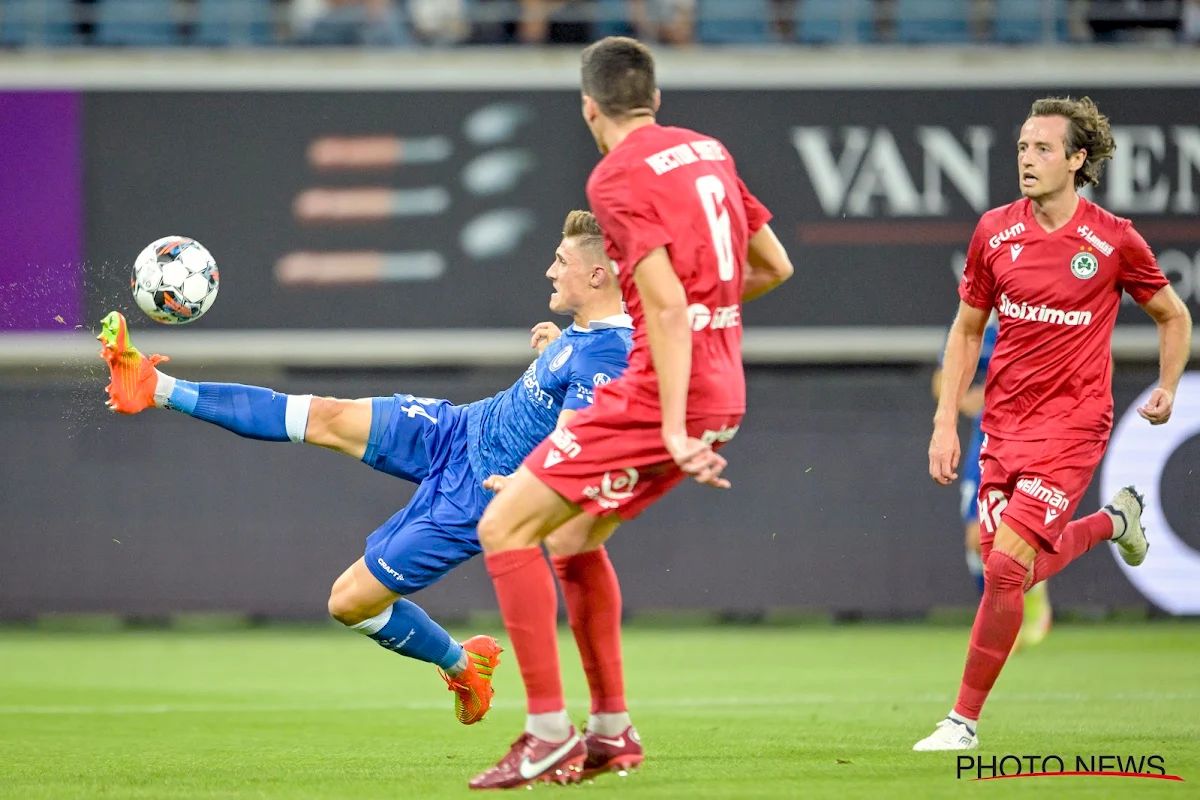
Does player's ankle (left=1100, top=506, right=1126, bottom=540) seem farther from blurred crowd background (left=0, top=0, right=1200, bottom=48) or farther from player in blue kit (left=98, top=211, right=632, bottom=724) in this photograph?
blurred crowd background (left=0, top=0, right=1200, bottom=48)

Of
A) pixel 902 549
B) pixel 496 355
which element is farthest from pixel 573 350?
pixel 902 549

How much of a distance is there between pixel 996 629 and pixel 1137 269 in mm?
1384

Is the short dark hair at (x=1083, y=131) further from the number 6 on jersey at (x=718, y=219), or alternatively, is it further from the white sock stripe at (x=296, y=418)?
the white sock stripe at (x=296, y=418)

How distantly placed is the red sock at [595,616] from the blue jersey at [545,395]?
0.60m

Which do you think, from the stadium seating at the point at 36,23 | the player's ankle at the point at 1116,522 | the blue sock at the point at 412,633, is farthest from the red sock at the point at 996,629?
the stadium seating at the point at 36,23

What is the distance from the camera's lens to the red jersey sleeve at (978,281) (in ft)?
19.4

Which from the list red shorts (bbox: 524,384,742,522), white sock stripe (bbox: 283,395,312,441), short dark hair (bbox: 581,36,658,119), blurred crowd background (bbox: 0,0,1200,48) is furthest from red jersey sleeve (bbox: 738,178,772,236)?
blurred crowd background (bbox: 0,0,1200,48)

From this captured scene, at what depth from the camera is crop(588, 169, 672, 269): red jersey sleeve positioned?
4.45 meters

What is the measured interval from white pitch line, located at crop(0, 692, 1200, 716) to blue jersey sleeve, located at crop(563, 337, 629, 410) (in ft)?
7.61

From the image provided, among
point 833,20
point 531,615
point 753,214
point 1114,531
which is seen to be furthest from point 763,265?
point 833,20

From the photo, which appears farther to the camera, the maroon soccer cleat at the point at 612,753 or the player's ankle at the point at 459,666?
the player's ankle at the point at 459,666

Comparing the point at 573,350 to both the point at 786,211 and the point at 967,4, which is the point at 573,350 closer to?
the point at 786,211

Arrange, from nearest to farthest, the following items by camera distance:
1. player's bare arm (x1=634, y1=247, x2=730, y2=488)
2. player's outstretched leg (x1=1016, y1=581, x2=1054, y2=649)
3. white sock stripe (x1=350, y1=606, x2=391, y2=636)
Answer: player's bare arm (x1=634, y1=247, x2=730, y2=488) < white sock stripe (x1=350, y1=606, x2=391, y2=636) < player's outstretched leg (x1=1016, y1=581, x2=1054, y2=649)

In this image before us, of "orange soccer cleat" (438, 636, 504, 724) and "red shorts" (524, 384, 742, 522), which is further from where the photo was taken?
"orange soccer cleat" (438, 636, 504, 724)
